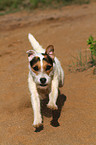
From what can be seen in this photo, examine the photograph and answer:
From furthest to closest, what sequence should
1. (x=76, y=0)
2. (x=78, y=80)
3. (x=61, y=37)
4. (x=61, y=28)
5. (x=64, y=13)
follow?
(x=76, y=0) → (x=64, y=13) → (x=61, y=28) → (x=61, y=37) → (x=78, y=80)

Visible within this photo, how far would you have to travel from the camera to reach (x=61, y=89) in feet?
19.0

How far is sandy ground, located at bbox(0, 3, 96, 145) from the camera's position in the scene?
13.5 feet

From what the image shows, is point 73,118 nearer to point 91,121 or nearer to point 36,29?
point 91,121

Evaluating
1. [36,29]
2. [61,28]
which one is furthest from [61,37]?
[36,29]

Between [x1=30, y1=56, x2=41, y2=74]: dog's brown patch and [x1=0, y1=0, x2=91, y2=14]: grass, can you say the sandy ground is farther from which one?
[x1=0, y1=0, x2=91, y2=14]: grass

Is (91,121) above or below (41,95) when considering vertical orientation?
below

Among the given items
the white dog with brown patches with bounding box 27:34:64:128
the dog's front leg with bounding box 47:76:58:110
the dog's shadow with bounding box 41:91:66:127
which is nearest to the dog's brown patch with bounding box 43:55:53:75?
the white dog with brown patches with bounding box 27:34:64:128

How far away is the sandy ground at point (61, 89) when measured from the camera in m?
4.12

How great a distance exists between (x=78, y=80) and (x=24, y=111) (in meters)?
1.64

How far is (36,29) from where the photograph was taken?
11312 millimetres

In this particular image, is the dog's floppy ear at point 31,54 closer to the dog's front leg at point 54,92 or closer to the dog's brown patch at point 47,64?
the dog's brown patch at point 47,64

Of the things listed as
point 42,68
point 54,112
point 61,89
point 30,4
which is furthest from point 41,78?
point 30,4

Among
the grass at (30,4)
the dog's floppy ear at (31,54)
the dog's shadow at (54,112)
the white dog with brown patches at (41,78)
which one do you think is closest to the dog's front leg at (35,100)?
the white dog with brown patches at (41,78)

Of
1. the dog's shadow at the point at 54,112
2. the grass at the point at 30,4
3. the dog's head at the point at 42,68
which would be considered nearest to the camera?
the dog's head at the point at 42,68
